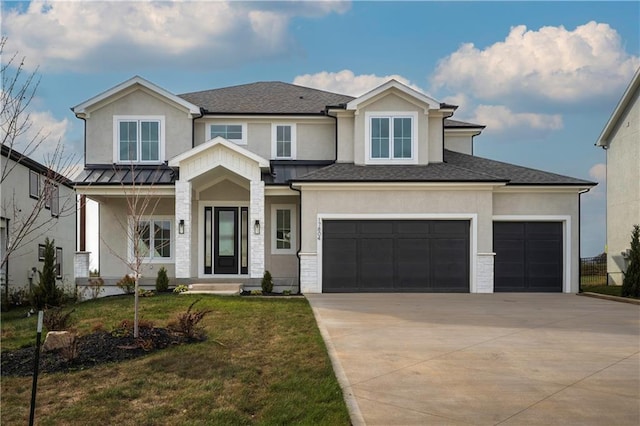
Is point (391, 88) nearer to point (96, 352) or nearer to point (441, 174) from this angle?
point (441, 174)

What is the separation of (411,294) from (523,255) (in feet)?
13.7

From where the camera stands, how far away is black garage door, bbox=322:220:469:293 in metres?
18.1

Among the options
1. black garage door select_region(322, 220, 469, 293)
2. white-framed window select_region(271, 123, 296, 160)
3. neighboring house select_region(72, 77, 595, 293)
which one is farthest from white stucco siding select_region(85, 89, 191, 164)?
black garage door select_region(322, 220, 469, 293)

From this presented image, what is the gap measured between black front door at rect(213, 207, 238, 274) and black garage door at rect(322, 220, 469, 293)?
3589 millimetres

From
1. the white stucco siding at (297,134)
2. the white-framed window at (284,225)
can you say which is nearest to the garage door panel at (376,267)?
the white-framed window at (284,225)

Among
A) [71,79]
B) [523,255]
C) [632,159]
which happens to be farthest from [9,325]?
[632,159]

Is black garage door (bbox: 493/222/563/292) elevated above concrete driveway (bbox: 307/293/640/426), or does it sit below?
above

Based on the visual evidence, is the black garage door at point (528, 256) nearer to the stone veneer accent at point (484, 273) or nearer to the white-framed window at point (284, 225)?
the stone veneer accent at point (484, 273)

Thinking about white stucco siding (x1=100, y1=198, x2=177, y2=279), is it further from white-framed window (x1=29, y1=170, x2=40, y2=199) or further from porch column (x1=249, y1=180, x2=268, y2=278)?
white-framed window (x1=29, y1=170, x2=40, y2=199)

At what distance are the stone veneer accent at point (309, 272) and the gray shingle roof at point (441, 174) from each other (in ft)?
7.86

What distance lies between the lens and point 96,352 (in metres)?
8.60

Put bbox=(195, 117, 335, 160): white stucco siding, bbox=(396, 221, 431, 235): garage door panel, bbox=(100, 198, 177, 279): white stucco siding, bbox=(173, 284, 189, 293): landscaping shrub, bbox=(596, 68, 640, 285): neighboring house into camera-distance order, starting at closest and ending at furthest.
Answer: bbox=(173, 284, 189, 293): landscaping shrub → bbox=(396, 221, 431, 235): garage door panel → bbox=(100, 198, 177, 279): white stucco siding → bbox=(195, 117, 335, 160): white stucco siding → bbox=(596, 68, 640, 285): neighboring house

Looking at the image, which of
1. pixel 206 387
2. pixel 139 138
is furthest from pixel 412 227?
pixel 206 387

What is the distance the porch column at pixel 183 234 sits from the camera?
17984 mm
